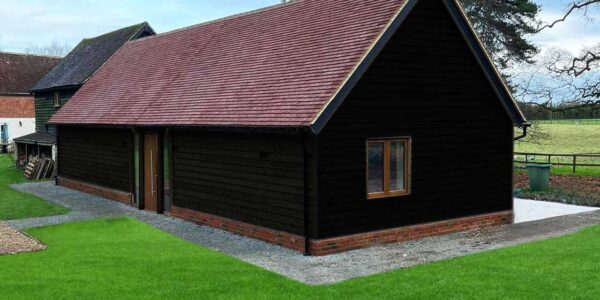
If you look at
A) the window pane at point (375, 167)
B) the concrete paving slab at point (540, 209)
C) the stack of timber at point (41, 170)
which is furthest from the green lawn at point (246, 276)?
the stack of timber at point (41, 170)

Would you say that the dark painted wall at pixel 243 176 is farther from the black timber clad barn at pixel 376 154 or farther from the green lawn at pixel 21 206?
the green lawn at pixel 21 206

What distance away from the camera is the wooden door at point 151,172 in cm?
1753

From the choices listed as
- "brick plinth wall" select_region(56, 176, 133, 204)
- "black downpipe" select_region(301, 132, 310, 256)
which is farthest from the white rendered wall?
"black downpipe" select_region(301, 132, 310, 256)

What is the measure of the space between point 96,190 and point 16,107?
95.1 ft

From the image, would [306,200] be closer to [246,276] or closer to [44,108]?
[246,276]

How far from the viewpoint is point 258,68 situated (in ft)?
49.6

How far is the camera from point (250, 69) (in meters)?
15.4

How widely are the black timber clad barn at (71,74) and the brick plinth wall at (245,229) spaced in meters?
14.2

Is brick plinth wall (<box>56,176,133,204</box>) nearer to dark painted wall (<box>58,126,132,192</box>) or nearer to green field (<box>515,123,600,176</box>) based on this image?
dark painted wall (<box>58,126,132,192</box>)

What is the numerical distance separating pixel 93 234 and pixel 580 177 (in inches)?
780

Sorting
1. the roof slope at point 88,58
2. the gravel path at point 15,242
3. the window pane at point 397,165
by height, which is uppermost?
the roof slope at point 88,58

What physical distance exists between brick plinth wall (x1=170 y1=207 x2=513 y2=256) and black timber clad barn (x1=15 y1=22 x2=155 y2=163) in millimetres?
15272

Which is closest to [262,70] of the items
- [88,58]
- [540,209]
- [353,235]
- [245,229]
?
[245,229]

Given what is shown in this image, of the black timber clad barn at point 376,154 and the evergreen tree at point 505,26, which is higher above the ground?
the evergreen tree at point 505,26
